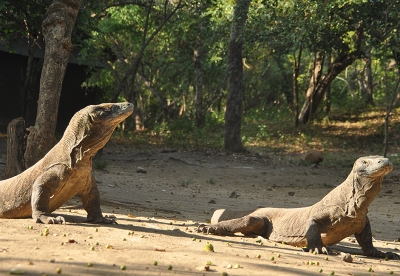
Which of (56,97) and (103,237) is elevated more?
(56,97)

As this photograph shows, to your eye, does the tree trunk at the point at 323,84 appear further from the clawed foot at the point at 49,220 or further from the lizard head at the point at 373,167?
the clawed foot at the point at 49,220

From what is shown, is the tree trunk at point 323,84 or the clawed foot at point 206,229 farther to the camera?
the tree trunk at point 323,84

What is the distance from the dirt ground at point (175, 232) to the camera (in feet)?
14.3

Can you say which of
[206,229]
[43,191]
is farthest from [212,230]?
[43,191]

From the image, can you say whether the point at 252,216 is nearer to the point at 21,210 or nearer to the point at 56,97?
the point at 21,210

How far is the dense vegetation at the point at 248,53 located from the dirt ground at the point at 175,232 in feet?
9.79

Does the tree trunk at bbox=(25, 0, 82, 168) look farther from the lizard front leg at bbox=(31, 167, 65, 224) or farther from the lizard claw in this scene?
the lizard claw

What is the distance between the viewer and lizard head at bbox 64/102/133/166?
5711 mm

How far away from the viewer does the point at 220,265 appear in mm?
4629

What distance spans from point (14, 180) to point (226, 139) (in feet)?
43.6

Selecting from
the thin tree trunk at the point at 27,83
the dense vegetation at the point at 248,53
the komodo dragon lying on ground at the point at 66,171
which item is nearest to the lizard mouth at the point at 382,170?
the komodo dragon lying on ground at the point at 66,171

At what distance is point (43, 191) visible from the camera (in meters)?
5.90

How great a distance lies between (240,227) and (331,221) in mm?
1043

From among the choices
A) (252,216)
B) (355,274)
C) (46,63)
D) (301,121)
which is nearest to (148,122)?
(301,121)
